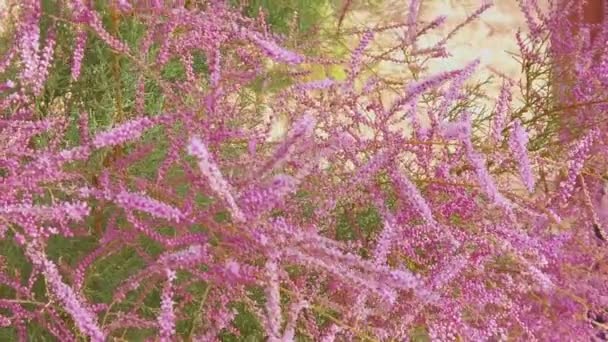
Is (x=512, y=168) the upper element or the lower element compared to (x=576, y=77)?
lower

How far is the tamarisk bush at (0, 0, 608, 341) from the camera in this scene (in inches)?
18.2

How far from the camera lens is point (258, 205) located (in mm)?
428

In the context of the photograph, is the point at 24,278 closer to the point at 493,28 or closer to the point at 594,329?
the point at 594,329

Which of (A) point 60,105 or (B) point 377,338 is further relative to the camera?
(A) point 60,105

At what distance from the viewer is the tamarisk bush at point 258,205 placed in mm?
461

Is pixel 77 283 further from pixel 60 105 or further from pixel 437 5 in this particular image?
pixel 437 5

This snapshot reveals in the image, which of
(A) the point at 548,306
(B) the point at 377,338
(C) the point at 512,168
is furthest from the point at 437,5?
(B) the point at 377,338

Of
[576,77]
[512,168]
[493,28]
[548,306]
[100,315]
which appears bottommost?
[100,315]

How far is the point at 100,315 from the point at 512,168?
381mm

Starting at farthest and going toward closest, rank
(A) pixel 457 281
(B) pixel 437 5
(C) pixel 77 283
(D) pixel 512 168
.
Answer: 1. (B) pixel 437 5
2. (D) pixel 512 168
3. (A) pixel 457 281
4. (C) pixel 77 283

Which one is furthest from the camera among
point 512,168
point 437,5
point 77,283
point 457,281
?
point 437,5

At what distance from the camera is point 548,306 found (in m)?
0.69

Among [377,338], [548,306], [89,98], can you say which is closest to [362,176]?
[377,338]

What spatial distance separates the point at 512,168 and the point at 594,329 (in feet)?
0.54
